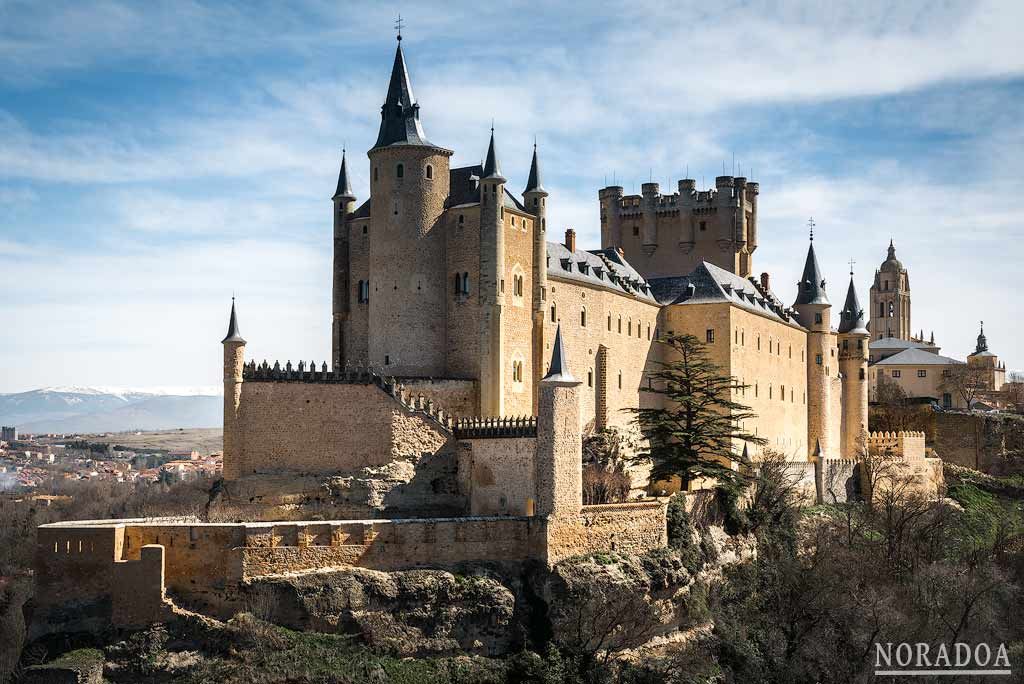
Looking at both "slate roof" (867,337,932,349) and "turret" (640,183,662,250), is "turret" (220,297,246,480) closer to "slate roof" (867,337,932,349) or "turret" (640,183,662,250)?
"turret" (640,183,662,250)

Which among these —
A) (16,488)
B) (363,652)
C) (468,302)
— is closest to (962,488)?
(468,302)

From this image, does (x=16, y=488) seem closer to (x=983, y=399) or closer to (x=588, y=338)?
(x=588, y=338)

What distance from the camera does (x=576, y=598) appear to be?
4053cm

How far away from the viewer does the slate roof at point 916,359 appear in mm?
95900

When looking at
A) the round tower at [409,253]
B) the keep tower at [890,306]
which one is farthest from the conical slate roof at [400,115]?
the keep tower at [890,306]

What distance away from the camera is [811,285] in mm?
74125

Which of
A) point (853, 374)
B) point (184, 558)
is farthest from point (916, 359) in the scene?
point (184, 558)

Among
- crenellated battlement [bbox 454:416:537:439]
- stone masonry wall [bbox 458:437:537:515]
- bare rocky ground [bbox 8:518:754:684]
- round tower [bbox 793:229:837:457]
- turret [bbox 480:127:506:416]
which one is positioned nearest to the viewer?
bare rocky ground [bbox 8:518:754:684]

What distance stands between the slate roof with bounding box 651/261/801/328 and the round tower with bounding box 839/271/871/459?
6.93 m

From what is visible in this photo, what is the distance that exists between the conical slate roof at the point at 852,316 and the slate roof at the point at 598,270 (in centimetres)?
1763

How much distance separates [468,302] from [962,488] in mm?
35460

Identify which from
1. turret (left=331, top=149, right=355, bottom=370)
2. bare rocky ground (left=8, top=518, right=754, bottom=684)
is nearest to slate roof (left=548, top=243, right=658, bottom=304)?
turret (left=331, top=149, right=355, bottom=370)

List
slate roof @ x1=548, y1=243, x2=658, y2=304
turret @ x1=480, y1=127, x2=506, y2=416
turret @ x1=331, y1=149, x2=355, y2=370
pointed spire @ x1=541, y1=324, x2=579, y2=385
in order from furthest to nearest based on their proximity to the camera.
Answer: slate roof @ x1=548, y1=243, x2=658, y2=304, turret @ x1=331, y1=149, x2=355, y2=370, turret @ x1=480, y1=127, x2=506, y2=416, pointed spire @ x1=541, y1=324, x2=579, y2=385

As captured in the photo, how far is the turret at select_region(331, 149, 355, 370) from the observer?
50875mm
